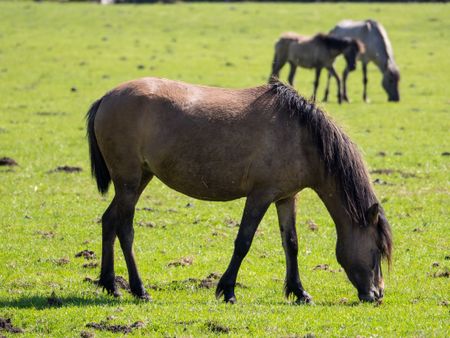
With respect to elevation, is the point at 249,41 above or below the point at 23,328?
below

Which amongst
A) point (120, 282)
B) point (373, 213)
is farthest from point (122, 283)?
point (373, 213)

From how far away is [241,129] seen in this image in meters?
9.16

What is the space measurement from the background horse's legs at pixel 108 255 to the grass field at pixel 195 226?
156 mm

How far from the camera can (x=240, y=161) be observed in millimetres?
9070

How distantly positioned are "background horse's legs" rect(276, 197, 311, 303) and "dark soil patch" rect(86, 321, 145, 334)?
6.97 ft

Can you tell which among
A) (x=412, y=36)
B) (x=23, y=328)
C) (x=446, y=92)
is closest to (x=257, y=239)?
(x=23, y=328)

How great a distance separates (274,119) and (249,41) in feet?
105

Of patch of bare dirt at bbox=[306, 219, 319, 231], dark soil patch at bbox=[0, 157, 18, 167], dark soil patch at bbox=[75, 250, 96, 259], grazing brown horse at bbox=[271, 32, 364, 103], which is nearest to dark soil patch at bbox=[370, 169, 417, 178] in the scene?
patch of bare dirt at bbox=[306, 219, 319, 231]

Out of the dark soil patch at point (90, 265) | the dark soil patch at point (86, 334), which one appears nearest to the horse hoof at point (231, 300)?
the dark soil patch at point (86, 334)

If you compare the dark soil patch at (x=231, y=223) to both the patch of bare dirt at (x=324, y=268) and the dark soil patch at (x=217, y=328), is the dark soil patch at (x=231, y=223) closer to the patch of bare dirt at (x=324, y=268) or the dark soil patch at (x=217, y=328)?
the patch of bare dirt at (x=324, y=268)

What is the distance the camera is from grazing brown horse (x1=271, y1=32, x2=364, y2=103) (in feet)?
91.2

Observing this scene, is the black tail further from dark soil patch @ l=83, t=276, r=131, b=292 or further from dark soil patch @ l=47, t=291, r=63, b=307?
dark soil patch @ l=47, t=291, r=63, b=307

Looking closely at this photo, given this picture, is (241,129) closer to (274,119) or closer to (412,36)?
(274,119)

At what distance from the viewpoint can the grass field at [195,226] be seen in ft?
26.5
